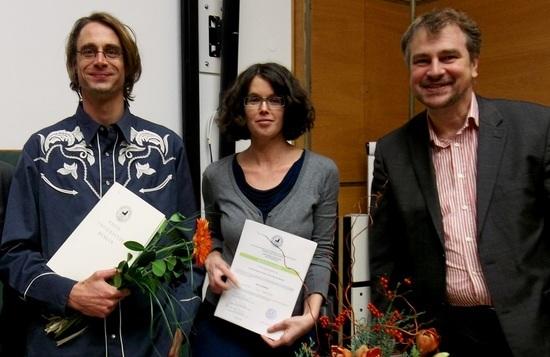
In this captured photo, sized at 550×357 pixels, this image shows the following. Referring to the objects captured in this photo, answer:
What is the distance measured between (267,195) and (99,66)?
633 millimetres

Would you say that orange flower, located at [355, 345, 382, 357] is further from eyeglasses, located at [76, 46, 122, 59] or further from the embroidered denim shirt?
eyeglasses, located at [76, 46, 122, 59]

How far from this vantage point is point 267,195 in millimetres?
1710

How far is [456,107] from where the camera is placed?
5.24ft

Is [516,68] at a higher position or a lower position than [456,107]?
higher

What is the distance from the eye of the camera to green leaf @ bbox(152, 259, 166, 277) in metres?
1.26

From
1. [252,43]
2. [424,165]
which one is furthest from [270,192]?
[252,43]

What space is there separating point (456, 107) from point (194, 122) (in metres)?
1.41

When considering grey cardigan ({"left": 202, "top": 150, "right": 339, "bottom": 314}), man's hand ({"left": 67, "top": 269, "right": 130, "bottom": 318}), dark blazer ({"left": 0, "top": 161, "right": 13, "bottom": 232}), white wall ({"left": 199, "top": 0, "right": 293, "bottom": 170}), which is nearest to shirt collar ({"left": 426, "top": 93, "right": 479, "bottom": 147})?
grey cardigan ({"left": 202, "top": 150, "right": 339, "bottom": 314})

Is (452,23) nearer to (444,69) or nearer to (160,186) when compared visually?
(444,69)

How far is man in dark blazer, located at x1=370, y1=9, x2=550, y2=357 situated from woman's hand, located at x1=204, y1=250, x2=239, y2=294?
45 cm

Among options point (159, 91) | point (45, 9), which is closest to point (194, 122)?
point (159, 91)

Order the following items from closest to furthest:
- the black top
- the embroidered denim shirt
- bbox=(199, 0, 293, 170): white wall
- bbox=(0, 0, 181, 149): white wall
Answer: the embroidered denim shirt → the black top → bbox=(0, 0, 181, 149): white wall → bbox=(199, 0, 293, 170): white wall

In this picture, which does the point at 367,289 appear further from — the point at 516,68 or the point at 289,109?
the point at 516,68

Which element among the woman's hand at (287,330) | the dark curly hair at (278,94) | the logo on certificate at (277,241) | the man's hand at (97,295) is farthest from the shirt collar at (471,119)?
the man's hand at (97,295)
